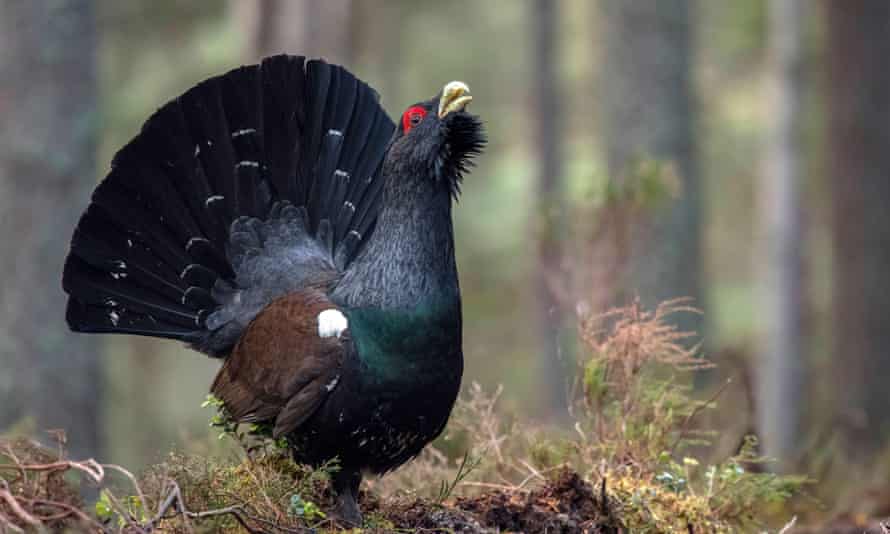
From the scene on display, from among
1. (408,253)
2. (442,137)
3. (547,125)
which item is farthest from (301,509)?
(547,125)

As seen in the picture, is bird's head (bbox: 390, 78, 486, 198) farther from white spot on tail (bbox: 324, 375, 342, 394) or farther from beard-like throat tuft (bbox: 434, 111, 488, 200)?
white spot on tail (bbox: 324, 375, 342, 394)

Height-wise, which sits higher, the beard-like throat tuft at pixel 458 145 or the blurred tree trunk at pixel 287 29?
the blurred tree trunk at pixel 287 29

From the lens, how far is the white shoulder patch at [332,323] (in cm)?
455

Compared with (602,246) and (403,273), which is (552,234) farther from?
(403,273)

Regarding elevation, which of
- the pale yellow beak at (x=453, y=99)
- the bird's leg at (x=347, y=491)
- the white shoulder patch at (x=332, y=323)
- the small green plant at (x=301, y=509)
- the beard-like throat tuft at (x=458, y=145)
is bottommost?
the bird's leg at (x=347, y=491)

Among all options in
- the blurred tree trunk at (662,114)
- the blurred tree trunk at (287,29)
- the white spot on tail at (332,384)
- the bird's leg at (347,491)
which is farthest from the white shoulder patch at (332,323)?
the blurred tree trunk at (287,29)

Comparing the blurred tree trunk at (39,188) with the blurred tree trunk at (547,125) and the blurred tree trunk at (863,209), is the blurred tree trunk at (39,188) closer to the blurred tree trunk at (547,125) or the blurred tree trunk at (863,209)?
the blurred tree trunk at (863,209)

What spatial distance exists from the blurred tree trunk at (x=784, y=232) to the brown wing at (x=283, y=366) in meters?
9.38

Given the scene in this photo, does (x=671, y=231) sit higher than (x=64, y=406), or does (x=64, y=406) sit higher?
(x=671, y=231)

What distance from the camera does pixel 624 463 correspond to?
4969 mm

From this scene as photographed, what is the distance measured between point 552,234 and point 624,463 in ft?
10.4

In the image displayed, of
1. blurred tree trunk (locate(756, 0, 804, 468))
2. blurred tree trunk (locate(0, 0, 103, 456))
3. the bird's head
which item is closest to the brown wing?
the bird's head

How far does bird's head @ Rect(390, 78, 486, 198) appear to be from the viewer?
15.2ft

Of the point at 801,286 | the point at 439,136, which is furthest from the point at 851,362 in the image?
the point at 439,136
